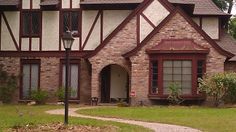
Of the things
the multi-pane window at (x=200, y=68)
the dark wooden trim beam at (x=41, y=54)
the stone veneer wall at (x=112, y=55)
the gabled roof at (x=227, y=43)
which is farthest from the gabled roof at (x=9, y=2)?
the gabled roof at (x=227, y=43)

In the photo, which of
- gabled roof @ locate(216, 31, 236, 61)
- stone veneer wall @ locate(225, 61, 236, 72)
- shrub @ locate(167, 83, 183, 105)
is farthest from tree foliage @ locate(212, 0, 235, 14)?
shrub @ locate(167, 83, 183, 105)

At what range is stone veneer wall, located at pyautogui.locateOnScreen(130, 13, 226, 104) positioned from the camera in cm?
2884

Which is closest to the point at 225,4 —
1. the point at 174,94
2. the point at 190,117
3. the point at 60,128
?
the point at 174,94

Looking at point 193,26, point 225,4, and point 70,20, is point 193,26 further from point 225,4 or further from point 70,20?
point 225,4

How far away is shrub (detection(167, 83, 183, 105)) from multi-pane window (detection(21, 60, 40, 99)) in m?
9.18

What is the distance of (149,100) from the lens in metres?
29.0

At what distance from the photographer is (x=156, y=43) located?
29141mm

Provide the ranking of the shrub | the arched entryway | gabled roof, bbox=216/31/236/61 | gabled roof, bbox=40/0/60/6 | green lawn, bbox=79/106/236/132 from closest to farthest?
green lawn, bbox=79/106/236/132, the shrub, gabled roof, bbox=216/31/236/61, gabled roof, bbox=40/0/60/6, the arched entryway

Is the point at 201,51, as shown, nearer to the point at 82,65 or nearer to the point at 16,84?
the point at 82,65

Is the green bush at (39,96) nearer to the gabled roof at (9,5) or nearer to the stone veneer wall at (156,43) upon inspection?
the gabled roof at (9,5)

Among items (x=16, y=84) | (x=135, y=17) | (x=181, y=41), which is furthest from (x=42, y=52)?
(x=181, y=41)

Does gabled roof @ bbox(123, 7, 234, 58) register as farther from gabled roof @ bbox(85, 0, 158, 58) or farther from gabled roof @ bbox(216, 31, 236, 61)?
gabled roof @ bbox(216, 31, 236, 61)

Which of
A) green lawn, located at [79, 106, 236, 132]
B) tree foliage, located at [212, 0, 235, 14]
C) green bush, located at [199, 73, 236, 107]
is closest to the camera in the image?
green lawn, located at [79, 106, 236, 132]

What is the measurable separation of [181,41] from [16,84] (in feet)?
35.8
